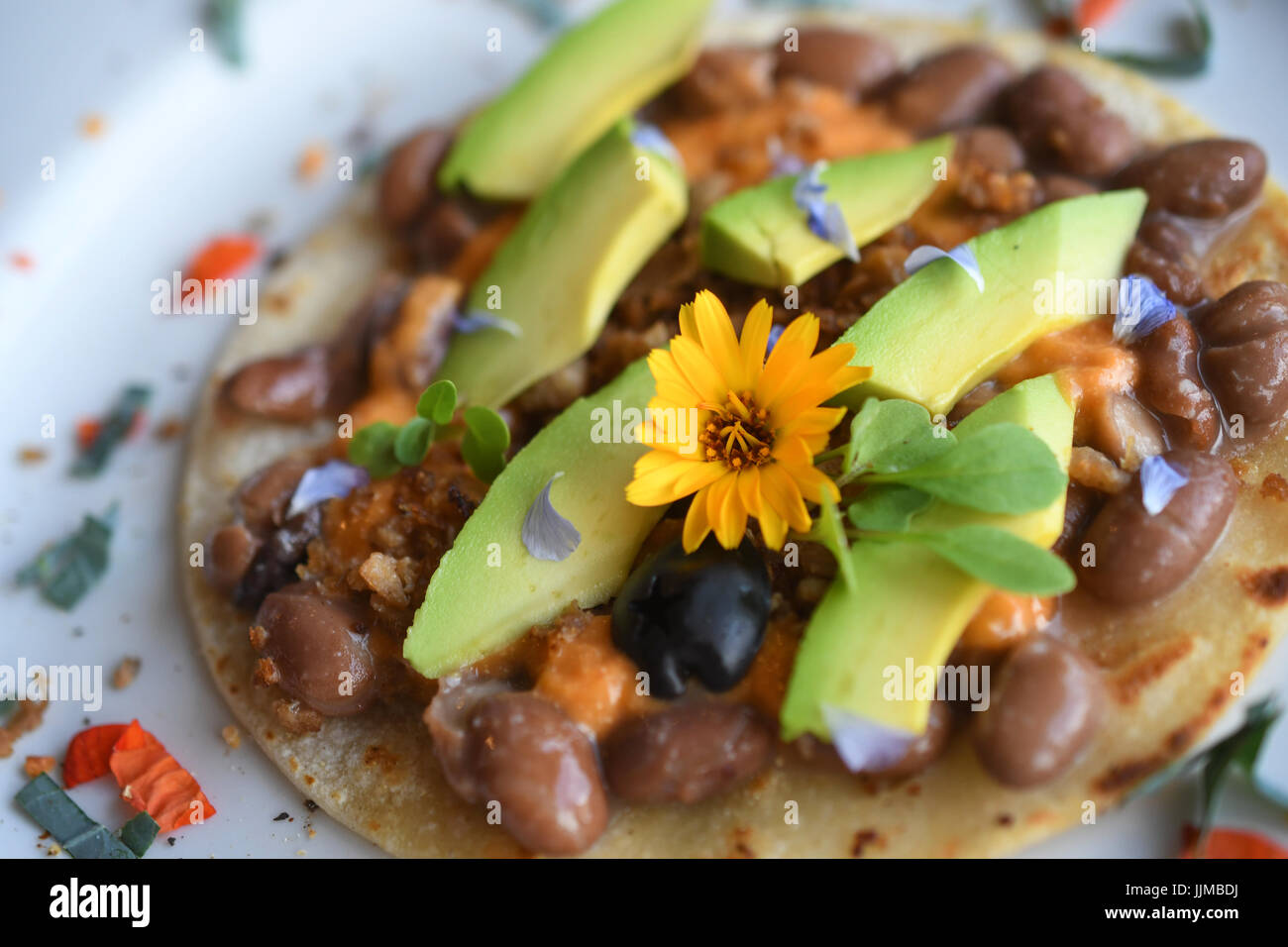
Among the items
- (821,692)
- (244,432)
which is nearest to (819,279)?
(821,692)

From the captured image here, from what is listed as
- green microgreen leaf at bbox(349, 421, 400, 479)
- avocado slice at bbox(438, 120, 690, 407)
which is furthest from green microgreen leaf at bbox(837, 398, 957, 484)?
green microgreen leaf at bbox(349, 421, 400, 479)

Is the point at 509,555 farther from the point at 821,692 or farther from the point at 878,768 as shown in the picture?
the point at 878,768

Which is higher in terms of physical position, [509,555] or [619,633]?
[509,555]

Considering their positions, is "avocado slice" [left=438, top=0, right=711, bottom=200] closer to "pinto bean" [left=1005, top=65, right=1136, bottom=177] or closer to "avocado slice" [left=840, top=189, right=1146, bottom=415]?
"pinto bean" [left=1005, top=65, right=1136, bottom=177]

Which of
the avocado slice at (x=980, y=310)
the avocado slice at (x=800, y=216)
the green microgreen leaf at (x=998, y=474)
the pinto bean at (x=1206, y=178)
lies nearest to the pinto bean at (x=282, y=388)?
the avocado slice at (x=800, y=216)

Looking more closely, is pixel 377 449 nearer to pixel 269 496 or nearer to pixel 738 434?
pixel 269 496

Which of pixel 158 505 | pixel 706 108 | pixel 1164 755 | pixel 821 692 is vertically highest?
pixel 706 108
